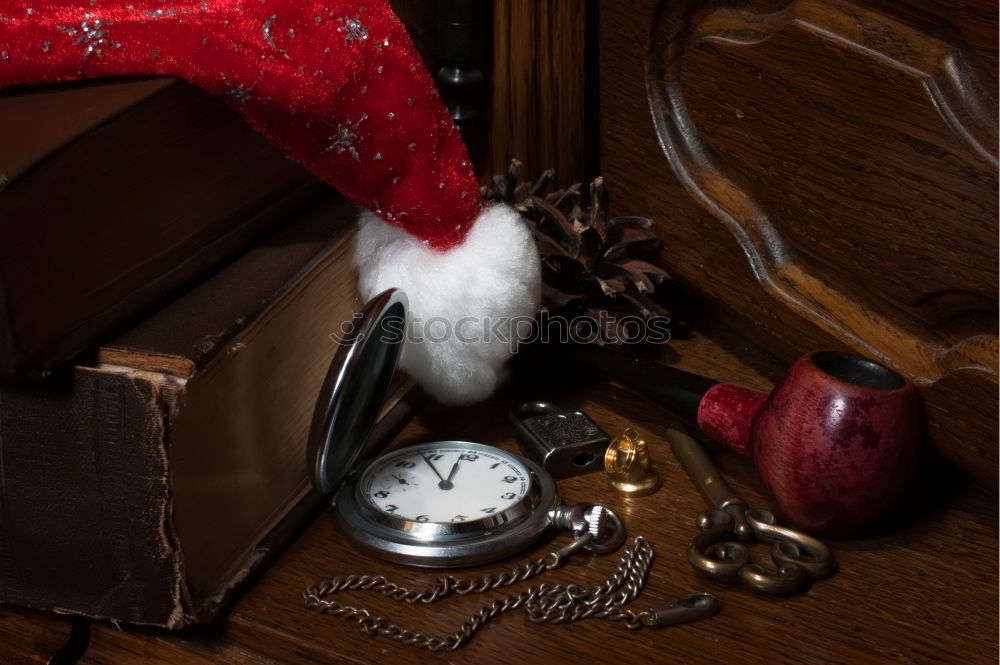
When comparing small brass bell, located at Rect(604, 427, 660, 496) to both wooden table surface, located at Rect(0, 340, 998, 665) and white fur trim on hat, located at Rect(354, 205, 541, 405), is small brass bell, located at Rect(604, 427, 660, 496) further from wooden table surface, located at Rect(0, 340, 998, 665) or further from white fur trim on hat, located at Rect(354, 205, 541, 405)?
white fur trim on hat, located at Rect(354, 205, 541, 405)

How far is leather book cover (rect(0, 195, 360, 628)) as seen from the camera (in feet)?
1.90

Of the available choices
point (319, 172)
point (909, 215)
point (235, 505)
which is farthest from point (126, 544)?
point (909, 215)

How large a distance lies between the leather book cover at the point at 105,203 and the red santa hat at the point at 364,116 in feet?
0.08

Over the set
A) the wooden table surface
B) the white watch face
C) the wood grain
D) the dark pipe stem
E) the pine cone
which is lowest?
the wooden table surface

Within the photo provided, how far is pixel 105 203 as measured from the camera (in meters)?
0.60

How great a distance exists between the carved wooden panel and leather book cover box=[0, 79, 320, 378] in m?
0.33

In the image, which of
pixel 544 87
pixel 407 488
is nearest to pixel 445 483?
pixel 407 488

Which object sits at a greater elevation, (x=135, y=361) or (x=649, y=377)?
(x=135, y=361)

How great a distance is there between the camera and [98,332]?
0.60 m

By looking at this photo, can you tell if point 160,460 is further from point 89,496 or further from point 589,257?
point 589,257

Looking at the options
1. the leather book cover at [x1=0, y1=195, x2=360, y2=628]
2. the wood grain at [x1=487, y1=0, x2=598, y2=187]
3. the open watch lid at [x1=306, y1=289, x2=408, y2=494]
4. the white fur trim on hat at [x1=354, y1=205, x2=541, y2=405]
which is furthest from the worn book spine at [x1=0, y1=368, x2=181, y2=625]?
the wood grain at [x1=487, y1=0, x2=598, y2=187]

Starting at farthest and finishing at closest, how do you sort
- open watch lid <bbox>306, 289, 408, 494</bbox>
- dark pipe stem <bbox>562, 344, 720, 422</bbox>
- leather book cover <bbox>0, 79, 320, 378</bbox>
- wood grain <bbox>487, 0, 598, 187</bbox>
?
wood grain <bbox>487, 0, 598, 187</bbox> < dark pipe stem <bbox>562, 344, 720, 422</bbox> < open watch lid <bbox>306, 289, 408, 494</bbox> < leather book cover <bbox>0, 79, 320, 378</bbox>

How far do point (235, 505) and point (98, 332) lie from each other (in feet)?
0.43

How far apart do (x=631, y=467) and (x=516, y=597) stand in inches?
5.6
